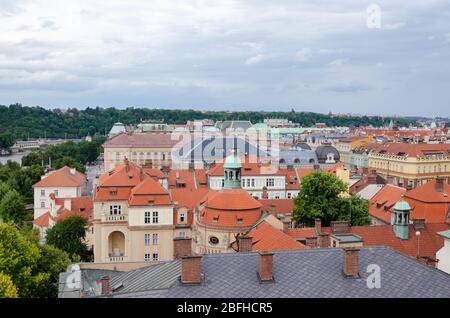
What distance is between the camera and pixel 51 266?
40312mm

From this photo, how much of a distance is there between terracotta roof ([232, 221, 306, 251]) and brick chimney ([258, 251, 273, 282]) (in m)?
Result: 16.1

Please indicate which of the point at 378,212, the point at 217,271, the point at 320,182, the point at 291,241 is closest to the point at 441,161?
the point at 378,212

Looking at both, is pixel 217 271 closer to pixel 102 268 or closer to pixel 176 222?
pixel 102 268

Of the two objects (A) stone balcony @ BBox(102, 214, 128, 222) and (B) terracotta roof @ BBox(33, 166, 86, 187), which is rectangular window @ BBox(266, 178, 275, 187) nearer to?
(A) stone balcony @ BBox(102, 214, 128, 222)

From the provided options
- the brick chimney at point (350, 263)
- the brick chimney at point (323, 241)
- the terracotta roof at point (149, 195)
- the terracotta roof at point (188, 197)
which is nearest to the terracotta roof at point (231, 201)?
the terracotta roof at point (149, 195)

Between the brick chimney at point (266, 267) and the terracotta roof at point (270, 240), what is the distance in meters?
16.1

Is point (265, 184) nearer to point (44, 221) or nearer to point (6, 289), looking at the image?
point (44, 221)

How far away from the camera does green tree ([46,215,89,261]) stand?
172 feet

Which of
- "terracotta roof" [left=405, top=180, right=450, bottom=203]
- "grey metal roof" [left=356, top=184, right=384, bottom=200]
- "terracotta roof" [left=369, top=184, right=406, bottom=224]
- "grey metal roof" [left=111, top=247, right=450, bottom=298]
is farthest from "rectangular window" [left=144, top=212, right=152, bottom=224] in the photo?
"grey metal roof" [left=111, top=247, right=450, bottom=298]

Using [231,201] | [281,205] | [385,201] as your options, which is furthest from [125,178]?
[385,201]

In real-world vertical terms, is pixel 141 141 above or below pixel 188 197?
above

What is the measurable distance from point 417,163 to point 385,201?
159ft

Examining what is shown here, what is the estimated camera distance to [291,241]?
119ft

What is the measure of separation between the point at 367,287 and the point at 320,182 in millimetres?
33413
